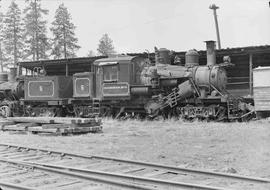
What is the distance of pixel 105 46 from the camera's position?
65.2 metres

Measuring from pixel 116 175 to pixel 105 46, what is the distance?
58.5m

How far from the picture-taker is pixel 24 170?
8.40 m

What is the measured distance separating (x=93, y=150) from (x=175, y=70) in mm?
9216

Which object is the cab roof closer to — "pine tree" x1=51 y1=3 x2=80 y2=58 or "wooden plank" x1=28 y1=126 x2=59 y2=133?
"wooden plank" x1=28 y1=126 x2=59 y2=133

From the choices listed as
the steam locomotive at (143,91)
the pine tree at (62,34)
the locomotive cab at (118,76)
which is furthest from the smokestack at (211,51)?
the pine tree at (62,34)

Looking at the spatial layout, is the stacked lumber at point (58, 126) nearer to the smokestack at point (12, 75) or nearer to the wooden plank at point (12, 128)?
the wooden plank at point (12, 128)

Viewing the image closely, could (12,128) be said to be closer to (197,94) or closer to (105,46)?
(197,94)

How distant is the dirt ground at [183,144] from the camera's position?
8875mm

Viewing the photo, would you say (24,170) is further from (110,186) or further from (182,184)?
(182,184)

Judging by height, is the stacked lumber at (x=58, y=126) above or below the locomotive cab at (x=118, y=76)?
below

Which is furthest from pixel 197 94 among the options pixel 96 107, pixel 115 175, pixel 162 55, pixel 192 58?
pixel 115 175

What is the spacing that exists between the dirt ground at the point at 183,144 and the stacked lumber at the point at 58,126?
37 cm

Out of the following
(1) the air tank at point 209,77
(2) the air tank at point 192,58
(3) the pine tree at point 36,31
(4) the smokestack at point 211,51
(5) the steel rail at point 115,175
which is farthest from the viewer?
(3) the pine tree at point 36,31

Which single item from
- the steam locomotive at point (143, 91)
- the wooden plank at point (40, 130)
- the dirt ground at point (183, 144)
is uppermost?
the steam locomotive at point (143, 91)
